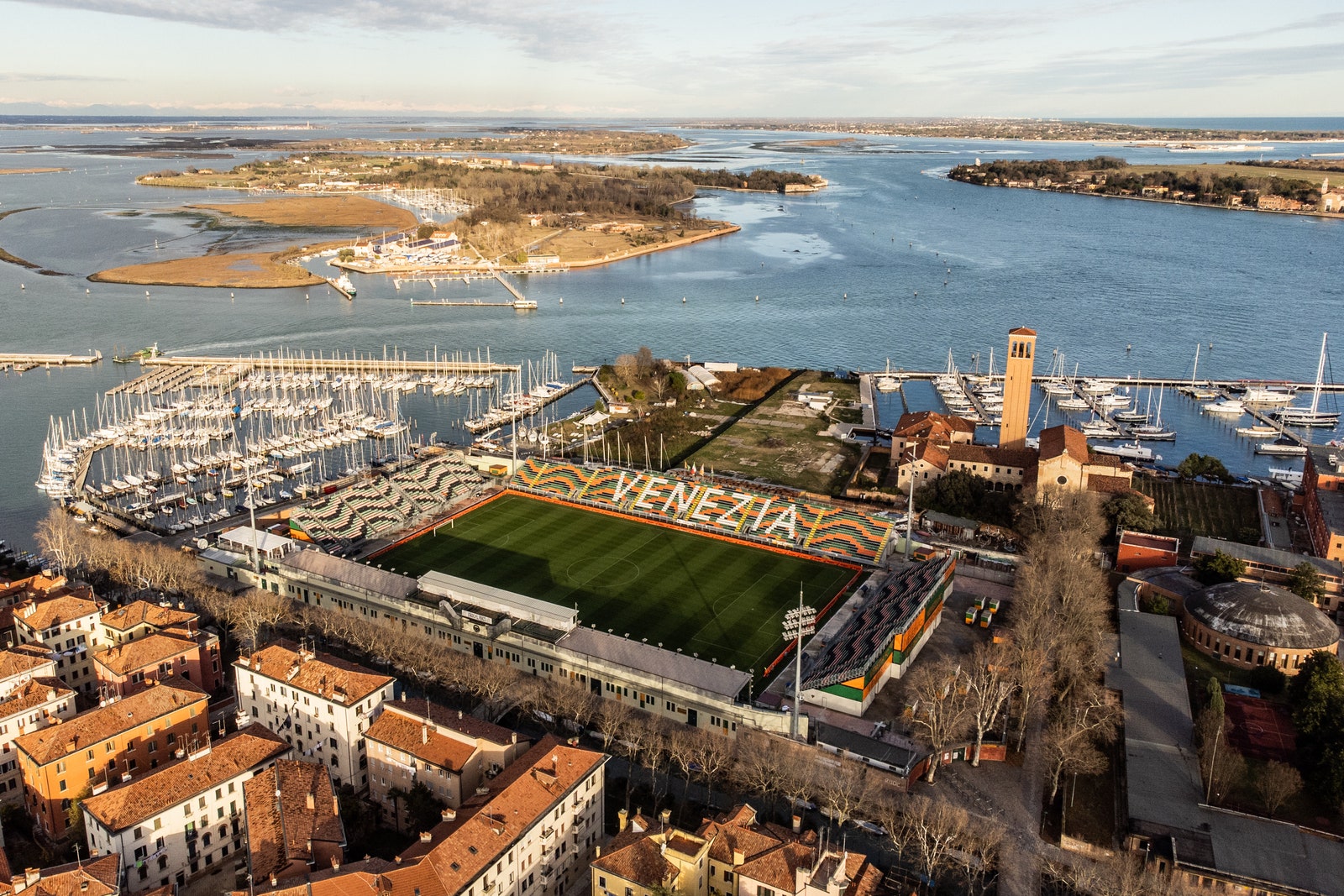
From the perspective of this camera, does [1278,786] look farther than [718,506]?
No

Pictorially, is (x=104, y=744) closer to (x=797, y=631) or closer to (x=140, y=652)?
(x=140, y=652)

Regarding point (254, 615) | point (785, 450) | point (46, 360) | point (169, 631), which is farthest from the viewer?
point (46, 360)

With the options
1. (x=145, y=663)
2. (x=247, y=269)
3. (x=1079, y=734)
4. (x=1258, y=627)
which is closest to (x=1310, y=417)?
(x=1258, y=627)

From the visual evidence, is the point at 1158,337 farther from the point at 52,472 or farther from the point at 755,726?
the point at 52,472

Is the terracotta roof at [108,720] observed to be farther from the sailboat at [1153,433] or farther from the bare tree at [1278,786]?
the sailboat at [1153,433]

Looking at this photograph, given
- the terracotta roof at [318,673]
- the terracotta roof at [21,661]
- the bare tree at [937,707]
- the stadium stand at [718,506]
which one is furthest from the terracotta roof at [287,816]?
the stadium stand at [718,506]

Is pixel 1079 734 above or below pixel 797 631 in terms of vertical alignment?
below
